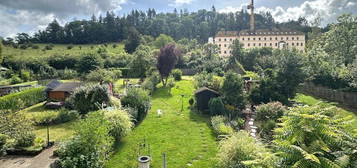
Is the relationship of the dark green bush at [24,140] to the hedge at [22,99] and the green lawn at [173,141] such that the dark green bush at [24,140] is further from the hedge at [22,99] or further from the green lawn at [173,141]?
the hedge at [22,99]

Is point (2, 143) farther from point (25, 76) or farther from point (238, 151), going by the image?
point (25, 76)

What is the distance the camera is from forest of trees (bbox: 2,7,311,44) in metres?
83.4

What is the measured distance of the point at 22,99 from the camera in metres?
21.9

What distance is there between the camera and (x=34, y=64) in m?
44.4

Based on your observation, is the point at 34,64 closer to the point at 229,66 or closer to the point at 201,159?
the point at 229,66

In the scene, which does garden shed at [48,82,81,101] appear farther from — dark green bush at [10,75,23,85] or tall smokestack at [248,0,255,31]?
tall smokestack at [248,0,255,31]

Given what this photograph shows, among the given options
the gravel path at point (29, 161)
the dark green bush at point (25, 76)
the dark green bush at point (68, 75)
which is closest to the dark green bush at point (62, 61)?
the dark green bush at point (68, 75)

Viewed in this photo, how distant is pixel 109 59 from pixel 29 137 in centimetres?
4041

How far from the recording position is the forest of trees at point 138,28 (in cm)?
8344

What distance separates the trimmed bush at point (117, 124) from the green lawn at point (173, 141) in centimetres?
71

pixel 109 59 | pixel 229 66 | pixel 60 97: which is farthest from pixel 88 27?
pixel 60 97

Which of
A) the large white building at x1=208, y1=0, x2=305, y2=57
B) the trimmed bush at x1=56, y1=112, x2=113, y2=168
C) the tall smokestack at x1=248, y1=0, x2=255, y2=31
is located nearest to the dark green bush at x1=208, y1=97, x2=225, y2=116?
the trimmed bush at x1=56, y1=112, x2=113, y2=168

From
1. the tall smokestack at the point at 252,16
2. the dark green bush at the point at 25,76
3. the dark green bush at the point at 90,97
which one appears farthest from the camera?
the tall smokestack at the point at 252,16

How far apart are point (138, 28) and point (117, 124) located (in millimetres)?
91840
